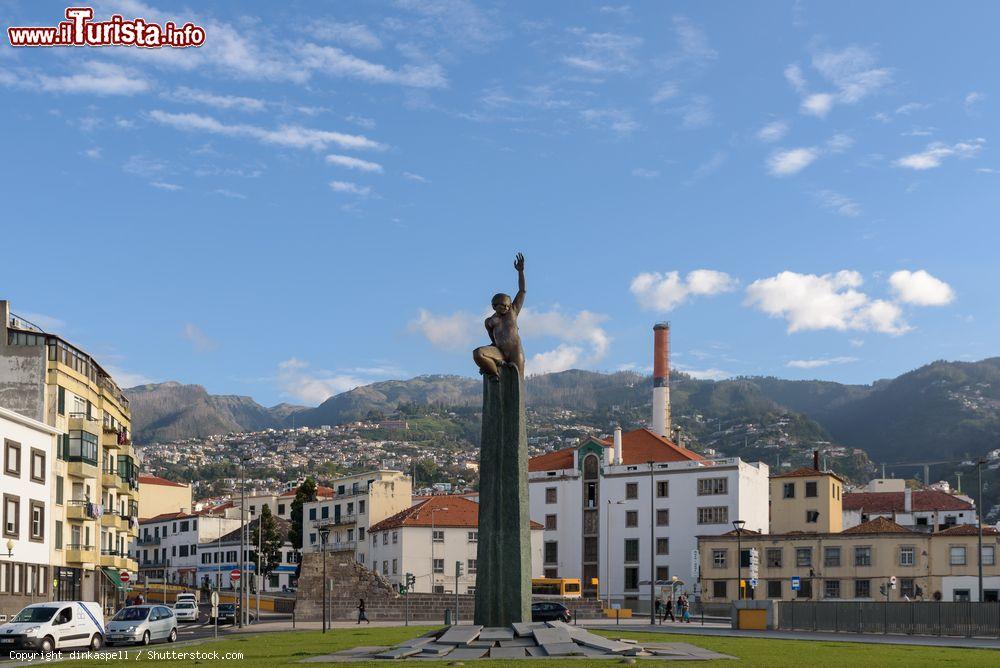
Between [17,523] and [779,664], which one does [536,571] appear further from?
[779,664]

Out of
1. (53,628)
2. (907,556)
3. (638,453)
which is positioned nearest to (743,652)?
(53,628)

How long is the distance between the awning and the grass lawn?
2987 cm

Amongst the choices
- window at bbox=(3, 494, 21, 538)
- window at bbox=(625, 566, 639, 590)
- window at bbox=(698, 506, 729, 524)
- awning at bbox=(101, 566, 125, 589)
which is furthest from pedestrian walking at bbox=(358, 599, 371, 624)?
window at bbox=(698, 506, 729, 524)

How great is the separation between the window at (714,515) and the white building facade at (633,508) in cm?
8

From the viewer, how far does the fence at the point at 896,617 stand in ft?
149

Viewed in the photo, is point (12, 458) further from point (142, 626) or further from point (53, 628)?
point (53, 628)

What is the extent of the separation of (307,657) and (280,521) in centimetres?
11044

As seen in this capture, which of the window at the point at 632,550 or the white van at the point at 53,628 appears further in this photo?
the window at the point at 632,550

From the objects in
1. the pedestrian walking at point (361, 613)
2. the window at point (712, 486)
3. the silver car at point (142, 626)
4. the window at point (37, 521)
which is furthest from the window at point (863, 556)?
the window at point (37, 521)

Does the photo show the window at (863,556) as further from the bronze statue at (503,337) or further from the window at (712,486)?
the bronze statue at (503,337)

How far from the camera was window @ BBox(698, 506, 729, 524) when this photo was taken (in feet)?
319

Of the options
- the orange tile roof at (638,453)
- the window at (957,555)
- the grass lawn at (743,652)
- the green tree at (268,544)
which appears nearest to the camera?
the grass lawn at (743,652)

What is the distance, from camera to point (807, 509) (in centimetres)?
9381

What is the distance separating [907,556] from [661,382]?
50.9 m
